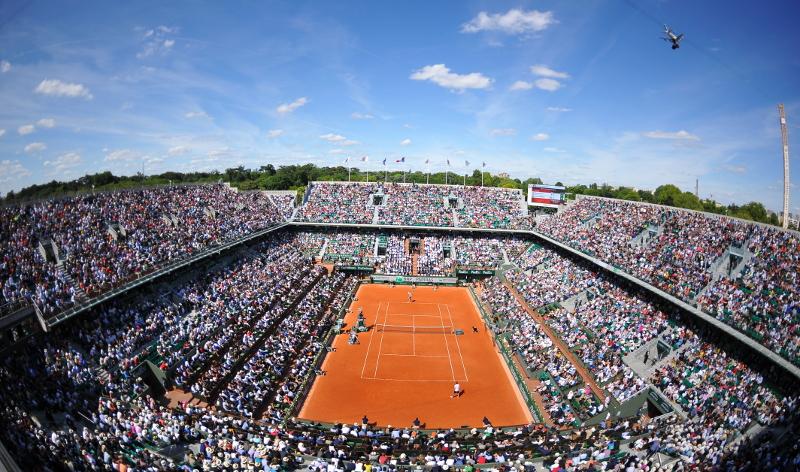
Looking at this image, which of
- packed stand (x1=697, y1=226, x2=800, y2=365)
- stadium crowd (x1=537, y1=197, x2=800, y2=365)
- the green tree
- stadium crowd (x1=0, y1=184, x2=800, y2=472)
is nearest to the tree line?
the green tree

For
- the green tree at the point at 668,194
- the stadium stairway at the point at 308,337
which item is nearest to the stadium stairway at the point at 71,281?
the stadium stairway at the point at 308,337

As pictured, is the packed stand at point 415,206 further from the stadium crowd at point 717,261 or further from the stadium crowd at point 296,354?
the stadium crowd at point 717,261

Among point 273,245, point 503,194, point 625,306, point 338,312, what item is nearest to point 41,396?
point 338,312

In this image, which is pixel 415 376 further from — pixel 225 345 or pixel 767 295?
pixel 767 295

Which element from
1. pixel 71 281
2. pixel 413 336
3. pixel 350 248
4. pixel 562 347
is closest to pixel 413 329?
pixel 413 336

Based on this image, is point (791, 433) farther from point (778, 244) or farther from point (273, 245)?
point (273, 245)

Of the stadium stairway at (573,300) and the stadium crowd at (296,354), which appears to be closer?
the stadium crowd at (296,354)
